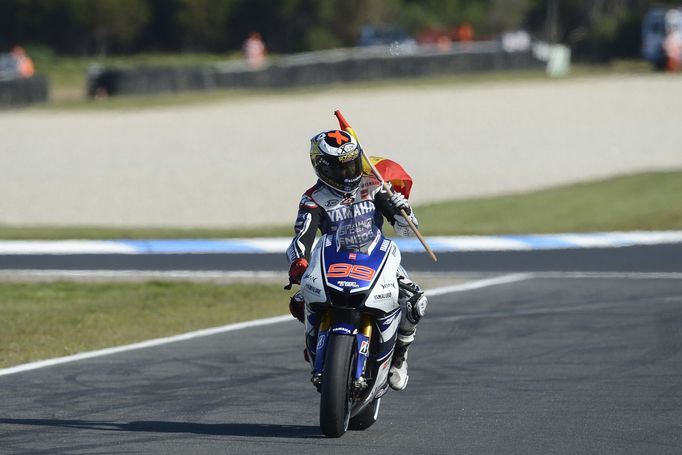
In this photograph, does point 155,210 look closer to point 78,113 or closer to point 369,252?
point 369,252

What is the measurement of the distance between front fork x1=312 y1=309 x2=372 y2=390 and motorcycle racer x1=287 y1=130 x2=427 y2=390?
0.13 m

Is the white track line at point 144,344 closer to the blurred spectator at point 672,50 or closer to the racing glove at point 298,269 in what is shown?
the racing glove at point 298,269

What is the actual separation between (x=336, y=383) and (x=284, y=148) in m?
20.8

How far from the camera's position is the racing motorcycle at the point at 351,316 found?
6461 millimetres

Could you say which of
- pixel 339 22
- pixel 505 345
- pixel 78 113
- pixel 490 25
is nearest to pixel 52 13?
pixel 339 22

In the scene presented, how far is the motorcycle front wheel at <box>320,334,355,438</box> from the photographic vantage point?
20.9 feet

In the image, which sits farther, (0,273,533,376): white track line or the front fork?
(0,273,533,376): white track line

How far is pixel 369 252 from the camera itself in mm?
6723

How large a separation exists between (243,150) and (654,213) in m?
11.0

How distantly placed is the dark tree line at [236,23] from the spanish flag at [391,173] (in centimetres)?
5636

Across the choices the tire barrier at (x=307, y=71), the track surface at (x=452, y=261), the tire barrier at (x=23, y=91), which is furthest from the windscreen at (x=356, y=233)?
the tire barrier at (x=307, y=71)

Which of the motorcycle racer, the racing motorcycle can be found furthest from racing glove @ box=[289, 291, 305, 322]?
the racing motorcycle

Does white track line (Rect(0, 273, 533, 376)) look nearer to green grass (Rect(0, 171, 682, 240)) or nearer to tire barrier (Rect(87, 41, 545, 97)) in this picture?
green grass (Rect(0, 171, 682, 240))

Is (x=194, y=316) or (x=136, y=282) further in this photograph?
(x=136, y=282)
